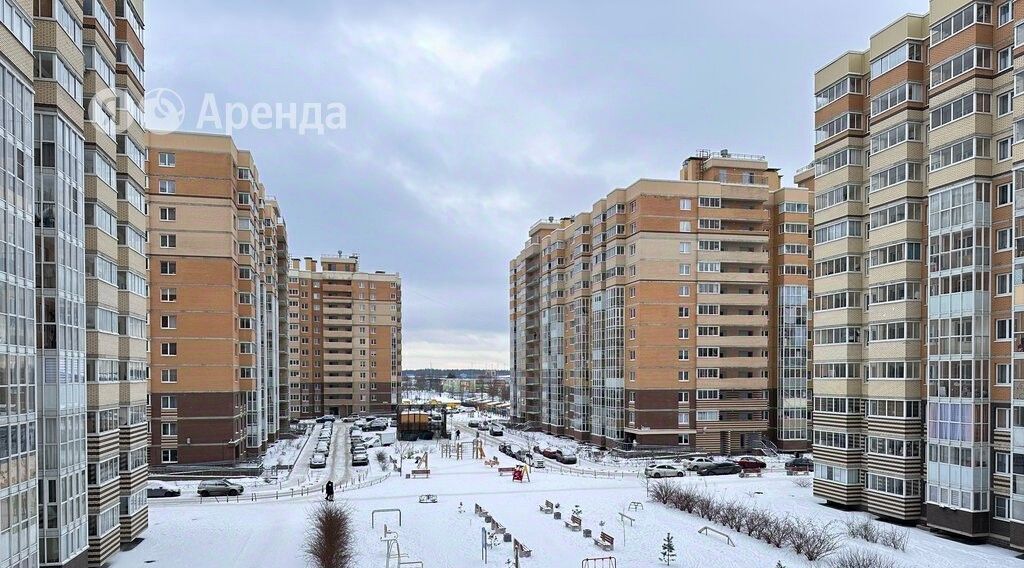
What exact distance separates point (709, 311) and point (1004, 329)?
3947cm

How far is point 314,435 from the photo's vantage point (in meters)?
95.2

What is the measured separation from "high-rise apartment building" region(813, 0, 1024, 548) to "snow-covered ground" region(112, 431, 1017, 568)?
9.70 ft

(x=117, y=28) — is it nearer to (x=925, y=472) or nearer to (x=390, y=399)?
(x=925, y=472)

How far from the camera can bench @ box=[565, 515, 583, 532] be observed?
37.2 meters

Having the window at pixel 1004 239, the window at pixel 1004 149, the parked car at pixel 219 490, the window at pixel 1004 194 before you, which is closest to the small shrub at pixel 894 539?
the window at pixel 1004 239

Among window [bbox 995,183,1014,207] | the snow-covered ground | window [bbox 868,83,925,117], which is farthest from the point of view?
window [bbox 868,83,925,117]

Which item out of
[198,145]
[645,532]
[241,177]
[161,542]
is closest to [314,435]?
[241,177]

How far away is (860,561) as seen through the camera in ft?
92.1

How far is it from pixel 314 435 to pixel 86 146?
71.4 m

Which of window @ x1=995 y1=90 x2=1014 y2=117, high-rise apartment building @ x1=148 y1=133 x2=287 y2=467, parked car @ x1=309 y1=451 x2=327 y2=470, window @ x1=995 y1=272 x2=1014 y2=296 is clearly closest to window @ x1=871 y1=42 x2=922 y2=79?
window @ x1=995 y1=90 x2=1014 y2=117

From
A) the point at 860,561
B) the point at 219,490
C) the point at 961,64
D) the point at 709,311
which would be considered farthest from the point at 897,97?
the point at 219,490

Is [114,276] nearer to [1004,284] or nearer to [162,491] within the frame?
[162,491]

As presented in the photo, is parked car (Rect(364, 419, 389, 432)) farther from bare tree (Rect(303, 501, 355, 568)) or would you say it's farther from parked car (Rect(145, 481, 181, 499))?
bare tree (Rect(303, 501, 355, 568))

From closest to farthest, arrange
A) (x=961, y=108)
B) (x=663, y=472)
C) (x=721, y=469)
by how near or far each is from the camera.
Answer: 1. (x=961, y=108)
2. (x=663, y=472)
3. (x=721, y=469)
